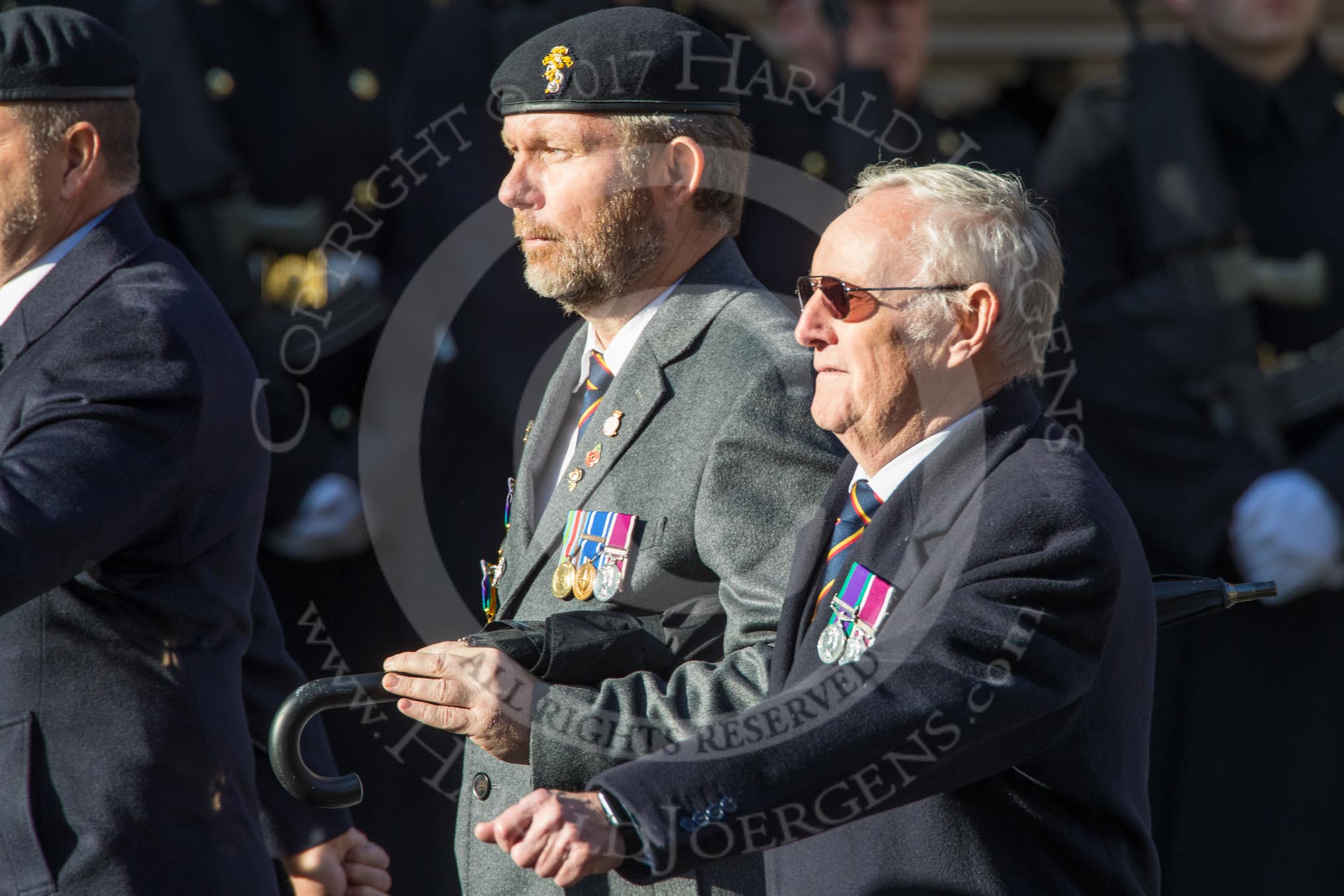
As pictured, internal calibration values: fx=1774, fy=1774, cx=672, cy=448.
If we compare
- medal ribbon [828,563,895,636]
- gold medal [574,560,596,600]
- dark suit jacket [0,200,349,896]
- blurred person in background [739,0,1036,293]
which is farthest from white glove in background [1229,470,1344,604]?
dark suit jacket [0,200,349,896]

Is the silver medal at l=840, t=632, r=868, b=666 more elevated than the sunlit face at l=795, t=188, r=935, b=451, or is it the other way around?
the sunlit face at l=795, t=188, r=935, b=451

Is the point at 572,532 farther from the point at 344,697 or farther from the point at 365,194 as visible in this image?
the point at 365,194

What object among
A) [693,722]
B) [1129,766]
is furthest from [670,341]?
[1129,766]

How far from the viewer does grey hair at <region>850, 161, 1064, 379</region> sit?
2037 millimetres

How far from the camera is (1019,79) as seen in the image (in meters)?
5.54

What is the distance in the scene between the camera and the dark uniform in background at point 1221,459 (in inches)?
170

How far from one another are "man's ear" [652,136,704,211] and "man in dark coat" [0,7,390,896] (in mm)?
708

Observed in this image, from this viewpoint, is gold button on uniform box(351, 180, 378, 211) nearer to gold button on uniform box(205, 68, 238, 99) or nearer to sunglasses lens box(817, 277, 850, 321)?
gold button on uniform box(205, 68, 238, 99)

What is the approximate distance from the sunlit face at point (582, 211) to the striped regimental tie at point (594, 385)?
118 millimetres

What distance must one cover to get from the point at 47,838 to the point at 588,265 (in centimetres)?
109

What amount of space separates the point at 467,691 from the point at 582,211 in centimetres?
75

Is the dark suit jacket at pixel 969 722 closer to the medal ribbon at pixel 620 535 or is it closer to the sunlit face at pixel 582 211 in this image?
the medal ribbon at pixel 620 535

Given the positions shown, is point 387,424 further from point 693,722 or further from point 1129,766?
point 1129,766

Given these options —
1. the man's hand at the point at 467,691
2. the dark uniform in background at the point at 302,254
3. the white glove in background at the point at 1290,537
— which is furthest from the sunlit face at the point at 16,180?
the white glove in background at the point at 1290,537
